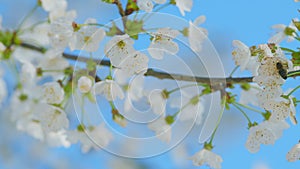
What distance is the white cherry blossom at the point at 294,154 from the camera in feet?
4.17

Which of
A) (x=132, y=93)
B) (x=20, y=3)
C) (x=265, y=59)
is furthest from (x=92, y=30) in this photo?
(x=20, y=3)

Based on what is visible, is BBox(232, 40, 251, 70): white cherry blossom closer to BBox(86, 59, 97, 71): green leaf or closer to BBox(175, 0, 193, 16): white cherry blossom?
BBox(175, 0, 193, 16): white cherry blossom

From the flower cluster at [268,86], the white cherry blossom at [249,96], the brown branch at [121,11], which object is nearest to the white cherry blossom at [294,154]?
the flower cluster at [268,86]

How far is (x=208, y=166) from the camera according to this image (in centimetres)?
148

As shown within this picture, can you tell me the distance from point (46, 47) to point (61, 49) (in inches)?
11.5

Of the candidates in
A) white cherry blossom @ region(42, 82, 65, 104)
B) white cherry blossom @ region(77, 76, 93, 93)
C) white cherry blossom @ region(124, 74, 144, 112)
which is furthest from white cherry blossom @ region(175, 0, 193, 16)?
white cherry blossom @ region(42, 82, 65, 104)

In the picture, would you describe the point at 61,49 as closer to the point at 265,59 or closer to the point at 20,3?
the point at 265,59

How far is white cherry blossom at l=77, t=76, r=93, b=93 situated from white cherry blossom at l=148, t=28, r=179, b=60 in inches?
8.7

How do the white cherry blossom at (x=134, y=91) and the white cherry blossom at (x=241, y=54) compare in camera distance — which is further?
the white cherry blossom at (x=134, y=91)

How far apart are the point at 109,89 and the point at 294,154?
0.51m

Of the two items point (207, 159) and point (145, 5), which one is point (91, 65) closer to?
point (145, 5)

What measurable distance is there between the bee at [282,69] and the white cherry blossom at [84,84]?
53cm

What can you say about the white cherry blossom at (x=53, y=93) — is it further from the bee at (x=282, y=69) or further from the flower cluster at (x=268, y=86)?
the bee at (x=282, y=69)

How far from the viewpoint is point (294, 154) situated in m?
1.27
